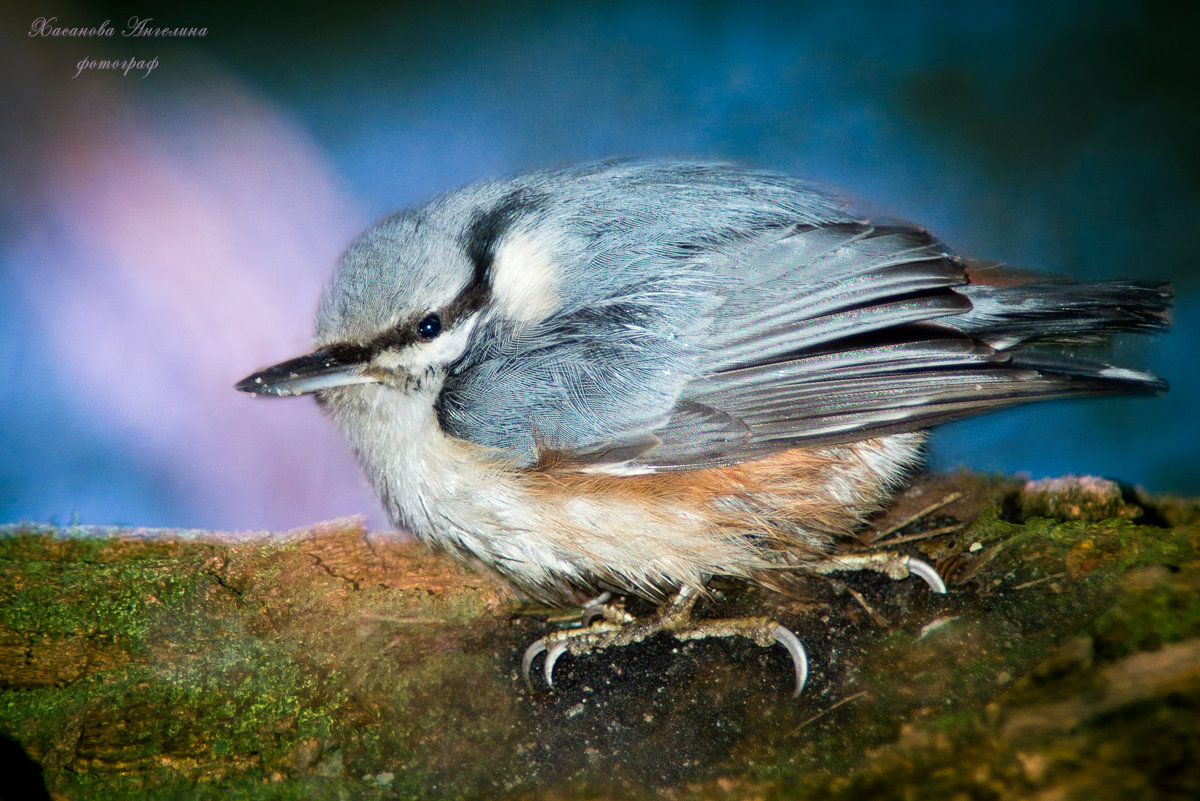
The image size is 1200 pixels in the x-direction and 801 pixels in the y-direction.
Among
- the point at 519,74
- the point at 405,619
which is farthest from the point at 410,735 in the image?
Answer: the point at 519,74

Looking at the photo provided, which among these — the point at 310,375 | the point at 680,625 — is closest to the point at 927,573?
the point at 680,625

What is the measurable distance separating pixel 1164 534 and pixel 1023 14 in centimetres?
84

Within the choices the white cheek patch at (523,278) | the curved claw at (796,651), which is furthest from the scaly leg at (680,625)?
the white cheek patch at (523,278)

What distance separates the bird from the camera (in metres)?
1.10

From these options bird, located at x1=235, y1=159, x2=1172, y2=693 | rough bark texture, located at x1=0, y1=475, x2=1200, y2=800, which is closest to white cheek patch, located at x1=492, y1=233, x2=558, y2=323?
bird, located at x1=235, y1=159, x2=1172, y2=693

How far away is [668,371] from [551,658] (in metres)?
0.45

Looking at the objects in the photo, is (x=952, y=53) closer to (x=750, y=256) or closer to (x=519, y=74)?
(x=750, y=256)

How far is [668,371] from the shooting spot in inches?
43.8

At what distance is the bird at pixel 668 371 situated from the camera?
1100 mm

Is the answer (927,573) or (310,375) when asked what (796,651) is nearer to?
(927,573)

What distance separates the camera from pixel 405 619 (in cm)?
116

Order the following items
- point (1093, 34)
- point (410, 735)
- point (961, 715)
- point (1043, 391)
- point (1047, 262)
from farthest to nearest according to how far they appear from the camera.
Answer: point (1047, 262) → point (1093, 34) → point (1043, 391) → point (410, 735) → point (961, 715)

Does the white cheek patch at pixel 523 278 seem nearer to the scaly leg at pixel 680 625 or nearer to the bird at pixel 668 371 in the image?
the bird at pixel 668 371

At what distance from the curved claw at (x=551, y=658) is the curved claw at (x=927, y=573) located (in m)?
0.53
